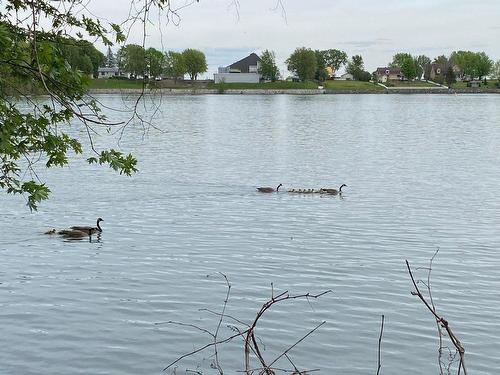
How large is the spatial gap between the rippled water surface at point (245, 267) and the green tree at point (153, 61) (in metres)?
3.03

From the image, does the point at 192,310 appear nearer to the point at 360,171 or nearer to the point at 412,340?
the point at 412,340

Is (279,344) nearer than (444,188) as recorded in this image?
Yes

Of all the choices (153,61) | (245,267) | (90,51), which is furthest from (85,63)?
(245,267)

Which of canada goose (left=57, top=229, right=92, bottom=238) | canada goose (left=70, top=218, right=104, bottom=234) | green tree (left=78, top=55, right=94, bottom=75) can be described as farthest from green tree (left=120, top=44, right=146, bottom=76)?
canada goose (left=70, top=218, right=104, bottom=234)

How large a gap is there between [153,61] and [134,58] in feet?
1.76

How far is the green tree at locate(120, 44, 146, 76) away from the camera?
312 inches

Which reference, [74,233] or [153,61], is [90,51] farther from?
[74,233]

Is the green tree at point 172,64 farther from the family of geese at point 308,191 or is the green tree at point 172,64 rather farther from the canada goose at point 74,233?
the family of geese at point 308,191

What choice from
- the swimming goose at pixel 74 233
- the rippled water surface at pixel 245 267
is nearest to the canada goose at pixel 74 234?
the swimming goose at pixel 74 233

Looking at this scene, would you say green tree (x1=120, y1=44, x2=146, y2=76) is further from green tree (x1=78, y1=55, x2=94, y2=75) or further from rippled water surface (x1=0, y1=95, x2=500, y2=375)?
rippled water surface (x1=0, y1=95, x2=500, y2=375)

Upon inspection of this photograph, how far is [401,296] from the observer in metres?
15.2

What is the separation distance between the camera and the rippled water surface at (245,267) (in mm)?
12422

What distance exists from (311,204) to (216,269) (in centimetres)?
1073

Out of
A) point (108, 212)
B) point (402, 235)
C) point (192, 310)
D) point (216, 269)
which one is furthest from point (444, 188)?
point (192, 310)
